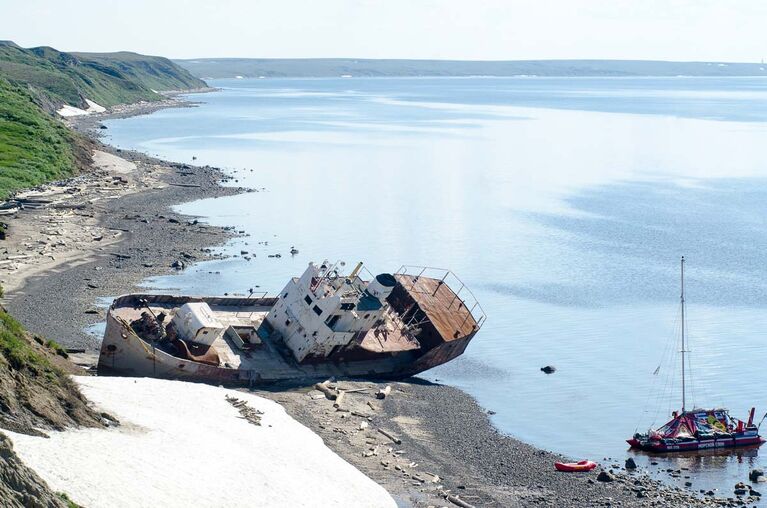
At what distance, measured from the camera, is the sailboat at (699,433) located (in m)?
42.6

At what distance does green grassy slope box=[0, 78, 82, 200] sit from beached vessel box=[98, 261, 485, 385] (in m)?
41.3

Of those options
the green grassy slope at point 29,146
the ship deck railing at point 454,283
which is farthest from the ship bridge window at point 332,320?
the green grassy slope at point 29,146

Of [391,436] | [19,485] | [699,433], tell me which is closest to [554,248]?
[699,433]

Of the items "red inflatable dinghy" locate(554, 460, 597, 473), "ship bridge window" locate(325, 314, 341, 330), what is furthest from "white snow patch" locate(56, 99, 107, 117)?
"red inflatable dinghy" locate(554, 460, 597, 473)

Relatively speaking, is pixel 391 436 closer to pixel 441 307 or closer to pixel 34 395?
pixel 441 307

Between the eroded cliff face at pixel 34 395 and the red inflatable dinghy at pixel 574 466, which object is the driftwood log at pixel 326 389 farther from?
the eroded cliff face at pixel 34 395

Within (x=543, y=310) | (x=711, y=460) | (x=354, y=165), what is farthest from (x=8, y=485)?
(x=354, y=165)

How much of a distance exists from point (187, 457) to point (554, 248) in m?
55.3

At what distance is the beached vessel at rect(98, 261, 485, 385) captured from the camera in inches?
1734

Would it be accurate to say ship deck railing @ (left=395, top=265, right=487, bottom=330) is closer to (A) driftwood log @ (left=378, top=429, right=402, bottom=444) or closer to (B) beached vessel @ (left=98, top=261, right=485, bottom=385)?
(B) beached vessel @ (left=98, top=261, right=485, bottom=385)

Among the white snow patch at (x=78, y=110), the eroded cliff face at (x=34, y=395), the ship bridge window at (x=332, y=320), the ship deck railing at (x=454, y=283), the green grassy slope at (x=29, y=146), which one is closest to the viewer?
the eroded cliff face at (x=34, y=395)

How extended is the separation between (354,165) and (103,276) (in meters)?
76.8

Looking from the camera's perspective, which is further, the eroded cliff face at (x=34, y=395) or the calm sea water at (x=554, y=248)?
the calm sea water at (x=554, y=248)

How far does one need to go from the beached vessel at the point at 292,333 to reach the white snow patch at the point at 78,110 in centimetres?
12760
